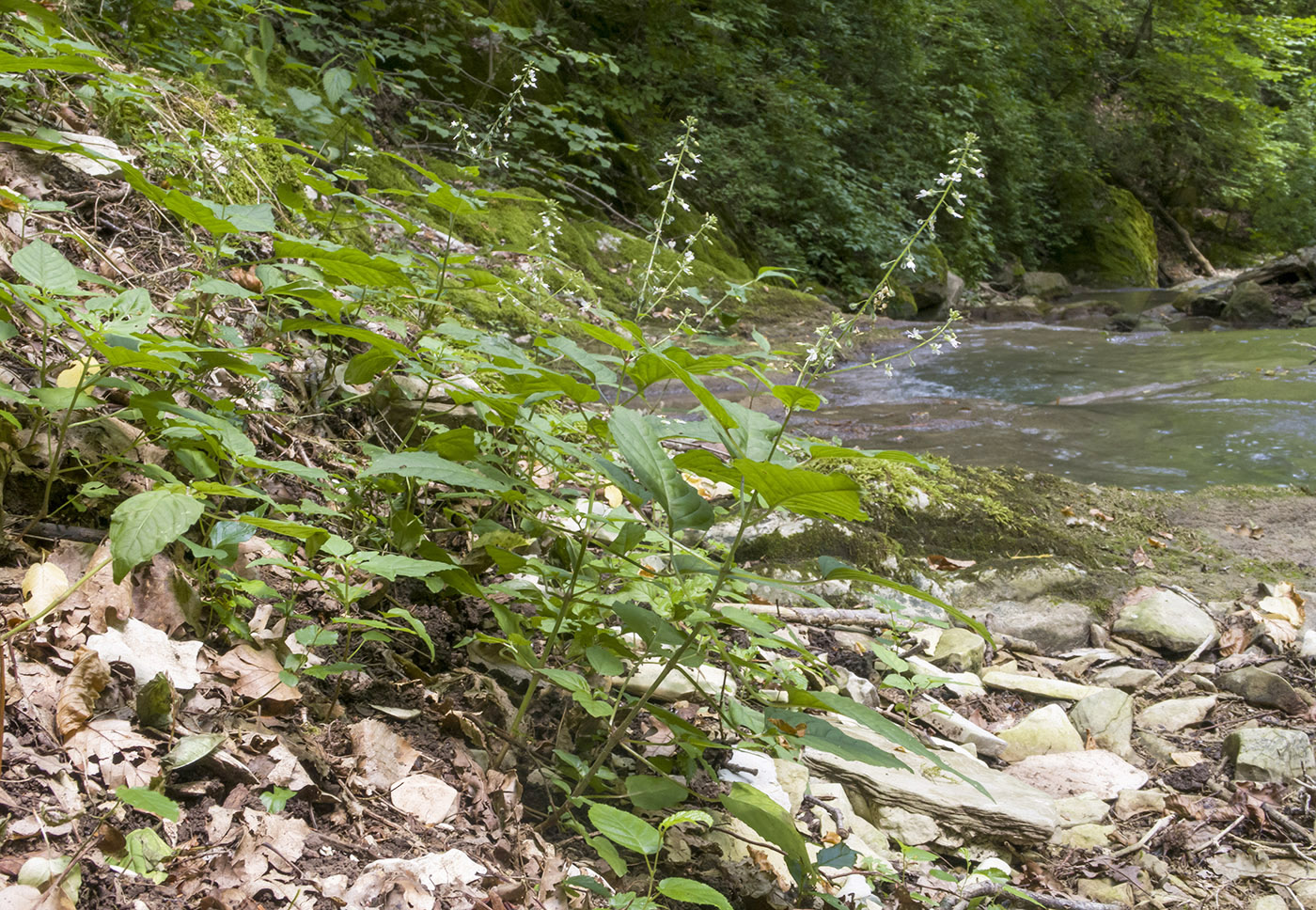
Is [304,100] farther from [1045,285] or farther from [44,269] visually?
[1045,285]

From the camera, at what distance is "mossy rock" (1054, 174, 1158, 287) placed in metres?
20.7

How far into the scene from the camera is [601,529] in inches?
105

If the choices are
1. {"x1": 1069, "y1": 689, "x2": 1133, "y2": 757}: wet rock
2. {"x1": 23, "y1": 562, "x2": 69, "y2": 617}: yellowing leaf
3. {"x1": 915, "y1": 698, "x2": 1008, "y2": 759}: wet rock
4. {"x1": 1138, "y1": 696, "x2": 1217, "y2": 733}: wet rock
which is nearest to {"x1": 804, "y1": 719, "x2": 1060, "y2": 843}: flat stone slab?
{"x1": 915, "y1": 698, "x2": 1008, "y2": 759}: wet rock

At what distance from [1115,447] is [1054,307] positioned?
11129mm

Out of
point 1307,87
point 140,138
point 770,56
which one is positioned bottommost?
point 140,138

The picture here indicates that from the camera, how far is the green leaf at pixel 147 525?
1.15 metres

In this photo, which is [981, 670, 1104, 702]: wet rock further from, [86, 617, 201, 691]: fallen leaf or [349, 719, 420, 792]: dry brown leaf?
[86, 617, 201, 691]: fallen leaf

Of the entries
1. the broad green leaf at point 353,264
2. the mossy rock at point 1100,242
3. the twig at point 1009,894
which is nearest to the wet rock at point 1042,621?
the twig at point 1009,894

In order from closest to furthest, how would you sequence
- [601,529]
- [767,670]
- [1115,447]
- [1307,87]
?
1. [767,670]
2. [601,529]
3. [1115,447]
4. [1307,87]

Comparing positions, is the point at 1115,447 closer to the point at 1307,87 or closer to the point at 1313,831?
the point at 1313,831

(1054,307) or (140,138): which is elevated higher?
(140,138)

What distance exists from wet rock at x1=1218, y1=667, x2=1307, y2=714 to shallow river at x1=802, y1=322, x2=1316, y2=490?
250 centimetres

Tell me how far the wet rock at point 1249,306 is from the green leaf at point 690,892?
53.4ft

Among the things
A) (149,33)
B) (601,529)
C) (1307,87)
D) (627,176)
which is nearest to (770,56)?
(627,176)
